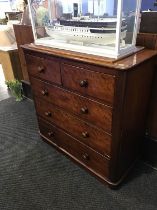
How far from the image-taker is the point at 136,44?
52.1 inches

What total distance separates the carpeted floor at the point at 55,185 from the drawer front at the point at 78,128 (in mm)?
341

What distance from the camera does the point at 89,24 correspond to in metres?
1.19

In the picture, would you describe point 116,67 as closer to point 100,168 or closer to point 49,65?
point 49,65

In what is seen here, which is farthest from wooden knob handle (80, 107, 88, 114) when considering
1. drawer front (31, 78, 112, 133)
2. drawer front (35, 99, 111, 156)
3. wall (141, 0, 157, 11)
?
wall (141, 0, 157, 11)

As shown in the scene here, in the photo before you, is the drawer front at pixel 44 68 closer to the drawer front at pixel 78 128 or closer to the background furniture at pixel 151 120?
the drawer front at pixel 78 128

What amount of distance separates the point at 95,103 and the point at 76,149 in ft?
1.83

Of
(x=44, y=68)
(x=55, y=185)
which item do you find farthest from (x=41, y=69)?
(x=55, y=185)

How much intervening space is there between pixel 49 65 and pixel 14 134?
1.10 metres

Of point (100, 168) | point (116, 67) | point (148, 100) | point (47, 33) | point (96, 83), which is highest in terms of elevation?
point (47, 33)

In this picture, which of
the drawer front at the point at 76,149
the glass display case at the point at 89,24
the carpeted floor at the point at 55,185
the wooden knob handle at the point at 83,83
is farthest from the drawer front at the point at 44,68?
the carpeted floor at the point at 55,185

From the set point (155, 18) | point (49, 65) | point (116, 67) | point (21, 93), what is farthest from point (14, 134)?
point (155, 18)

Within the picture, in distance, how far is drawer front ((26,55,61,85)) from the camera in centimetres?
133

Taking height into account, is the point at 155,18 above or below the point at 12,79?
above

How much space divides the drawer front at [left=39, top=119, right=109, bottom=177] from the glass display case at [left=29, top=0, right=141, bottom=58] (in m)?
0.73
